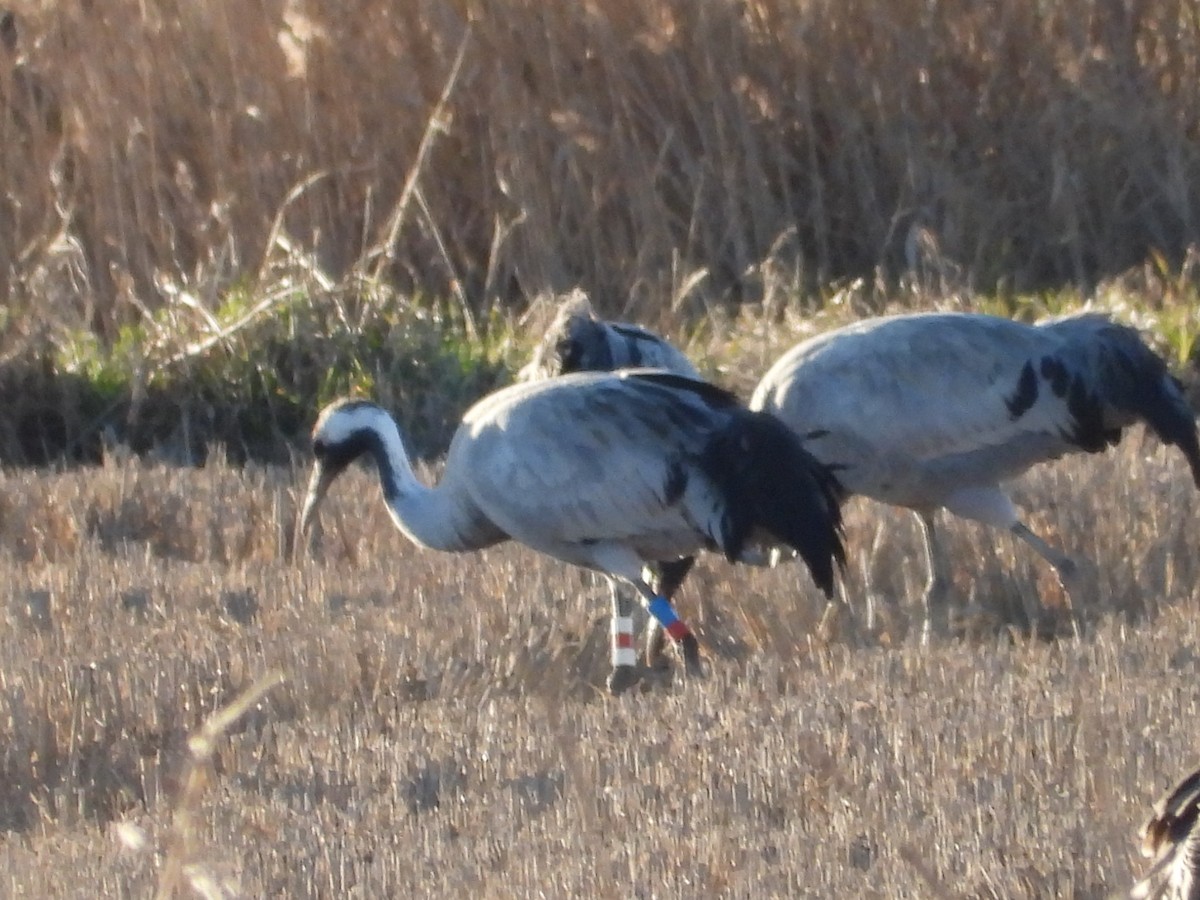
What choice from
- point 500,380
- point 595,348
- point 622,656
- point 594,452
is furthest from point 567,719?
point 500,380

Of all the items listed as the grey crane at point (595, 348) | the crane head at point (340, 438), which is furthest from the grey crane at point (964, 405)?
the crane head at point (340, 438)

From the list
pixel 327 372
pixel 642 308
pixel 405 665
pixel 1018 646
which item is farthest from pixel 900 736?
pixel 642 308

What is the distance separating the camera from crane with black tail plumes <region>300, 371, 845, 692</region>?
6031 millimetres

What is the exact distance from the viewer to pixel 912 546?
7.21 m

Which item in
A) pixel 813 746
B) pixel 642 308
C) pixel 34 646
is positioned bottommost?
pixel 642 308

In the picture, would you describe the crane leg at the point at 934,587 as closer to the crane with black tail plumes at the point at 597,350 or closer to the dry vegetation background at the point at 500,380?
the dry vegetation background at the point at 500,380

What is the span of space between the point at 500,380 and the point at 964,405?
4.31m

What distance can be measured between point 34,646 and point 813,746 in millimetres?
2620

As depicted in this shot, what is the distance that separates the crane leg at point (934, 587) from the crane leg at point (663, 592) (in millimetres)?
718

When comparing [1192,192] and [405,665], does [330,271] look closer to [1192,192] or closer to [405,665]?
[1192,192]

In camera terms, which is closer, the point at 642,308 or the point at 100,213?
the point at 642,308

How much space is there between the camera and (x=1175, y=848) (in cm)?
289

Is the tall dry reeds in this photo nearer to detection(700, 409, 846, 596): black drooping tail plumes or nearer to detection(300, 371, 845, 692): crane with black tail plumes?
detection(300, 371, 845, 692): crane with black tail plumes

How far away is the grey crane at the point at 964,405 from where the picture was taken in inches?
265
